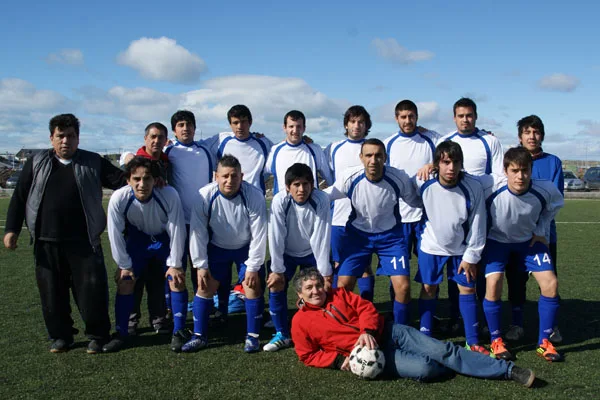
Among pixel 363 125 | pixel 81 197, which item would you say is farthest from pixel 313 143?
pixel 81 197

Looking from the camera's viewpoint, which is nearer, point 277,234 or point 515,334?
point 277,234

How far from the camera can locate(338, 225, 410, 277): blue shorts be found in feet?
15.9

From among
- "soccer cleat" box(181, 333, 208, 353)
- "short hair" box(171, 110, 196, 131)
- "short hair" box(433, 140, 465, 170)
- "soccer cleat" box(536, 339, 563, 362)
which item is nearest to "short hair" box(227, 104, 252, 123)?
"short hair" box(171, 110, 196, 131)

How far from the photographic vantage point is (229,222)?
4.80 meters

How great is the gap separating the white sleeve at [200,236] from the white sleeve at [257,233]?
39cm

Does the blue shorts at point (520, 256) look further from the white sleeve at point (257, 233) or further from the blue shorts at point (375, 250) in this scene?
the white sleeve at point (257, 233)

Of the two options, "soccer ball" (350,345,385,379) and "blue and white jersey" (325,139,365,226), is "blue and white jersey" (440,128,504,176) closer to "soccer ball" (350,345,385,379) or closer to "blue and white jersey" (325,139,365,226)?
"blue and white jersey" (325,139,365,226)

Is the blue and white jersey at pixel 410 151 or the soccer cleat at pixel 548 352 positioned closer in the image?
the soccer cleat at pixel 548 352

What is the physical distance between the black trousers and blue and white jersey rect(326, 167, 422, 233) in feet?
7.24

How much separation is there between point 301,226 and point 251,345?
43.8 inches

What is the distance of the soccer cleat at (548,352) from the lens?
4238 millimetres

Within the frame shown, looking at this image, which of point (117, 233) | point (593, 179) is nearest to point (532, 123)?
point (117, 233)

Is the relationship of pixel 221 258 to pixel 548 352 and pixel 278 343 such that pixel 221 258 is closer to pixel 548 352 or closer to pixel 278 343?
pixel 278 343

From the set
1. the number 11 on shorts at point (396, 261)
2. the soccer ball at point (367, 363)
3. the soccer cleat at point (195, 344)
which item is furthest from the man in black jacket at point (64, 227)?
the number 11 on shorts at point (396, 261)
